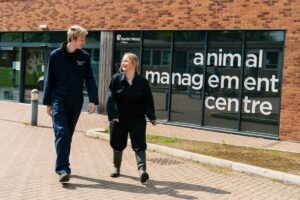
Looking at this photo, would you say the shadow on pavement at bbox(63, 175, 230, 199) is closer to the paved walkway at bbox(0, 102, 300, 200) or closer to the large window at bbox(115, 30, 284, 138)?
the paved walkway at bbox(0, 102, 300, 200)

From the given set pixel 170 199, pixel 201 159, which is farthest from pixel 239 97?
pixel 170 199

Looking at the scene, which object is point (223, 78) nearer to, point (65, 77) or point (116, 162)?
point (116, 162)

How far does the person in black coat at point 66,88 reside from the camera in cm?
677

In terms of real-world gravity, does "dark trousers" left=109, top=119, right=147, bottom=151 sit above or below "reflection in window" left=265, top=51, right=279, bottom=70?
below

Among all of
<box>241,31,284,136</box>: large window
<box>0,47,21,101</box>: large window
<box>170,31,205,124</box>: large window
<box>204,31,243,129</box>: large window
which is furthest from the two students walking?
<box>0,47,21,101</box>: large window

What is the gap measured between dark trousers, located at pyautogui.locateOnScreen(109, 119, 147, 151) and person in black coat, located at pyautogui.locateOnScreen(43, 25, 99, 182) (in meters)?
0.46

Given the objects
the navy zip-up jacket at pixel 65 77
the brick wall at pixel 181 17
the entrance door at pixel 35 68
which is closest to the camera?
the navy zip-up jacket at pixel 65 77

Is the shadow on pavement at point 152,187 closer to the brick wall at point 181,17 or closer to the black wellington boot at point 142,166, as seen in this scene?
the black wellington boot at point 142,166

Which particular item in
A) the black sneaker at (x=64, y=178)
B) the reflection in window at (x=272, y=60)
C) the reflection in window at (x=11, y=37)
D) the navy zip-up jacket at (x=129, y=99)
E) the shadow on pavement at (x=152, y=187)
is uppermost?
the reflection in window at (x=11, y=37)

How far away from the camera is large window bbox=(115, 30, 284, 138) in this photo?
41.7 ft

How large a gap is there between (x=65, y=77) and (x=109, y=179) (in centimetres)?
153

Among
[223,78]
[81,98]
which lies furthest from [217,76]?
[81,98]

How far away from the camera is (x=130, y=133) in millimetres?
7168

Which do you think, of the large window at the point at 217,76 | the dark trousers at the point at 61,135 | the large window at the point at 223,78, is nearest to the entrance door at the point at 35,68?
the large window at the point at 217,76
